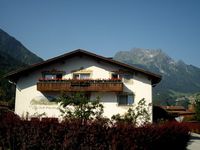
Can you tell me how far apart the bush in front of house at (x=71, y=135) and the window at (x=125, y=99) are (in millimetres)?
16941

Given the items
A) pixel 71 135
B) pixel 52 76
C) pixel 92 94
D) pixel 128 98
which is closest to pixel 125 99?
pixel 128 98

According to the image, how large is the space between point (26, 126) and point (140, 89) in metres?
19.3

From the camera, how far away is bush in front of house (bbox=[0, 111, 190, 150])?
38.2 ft

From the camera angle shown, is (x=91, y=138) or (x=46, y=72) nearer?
(x=91, y=138)

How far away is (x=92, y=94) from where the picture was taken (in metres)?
30.5

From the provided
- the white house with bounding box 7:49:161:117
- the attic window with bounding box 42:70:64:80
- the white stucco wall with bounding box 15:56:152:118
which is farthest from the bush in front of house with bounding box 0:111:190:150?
the attic window with bounding box 42:70:64:80

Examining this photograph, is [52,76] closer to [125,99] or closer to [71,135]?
[125,99]

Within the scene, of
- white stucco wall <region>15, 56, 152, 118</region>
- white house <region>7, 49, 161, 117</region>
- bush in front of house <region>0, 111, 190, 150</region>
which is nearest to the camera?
bush in front of house <region>0, 111, 190, 150</region>

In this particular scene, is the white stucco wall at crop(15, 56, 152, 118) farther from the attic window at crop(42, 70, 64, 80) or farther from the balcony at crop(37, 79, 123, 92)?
the balcony at crop(37, 79, 123, 92)

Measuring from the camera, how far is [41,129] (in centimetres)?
1220

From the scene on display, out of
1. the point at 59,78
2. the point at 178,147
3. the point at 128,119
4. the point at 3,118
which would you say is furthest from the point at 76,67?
the point at 3,118

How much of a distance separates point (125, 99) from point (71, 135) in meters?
19.1

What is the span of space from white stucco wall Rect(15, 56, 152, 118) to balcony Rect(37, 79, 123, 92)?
1007 mm

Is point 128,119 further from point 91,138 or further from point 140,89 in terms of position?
point 91,138
